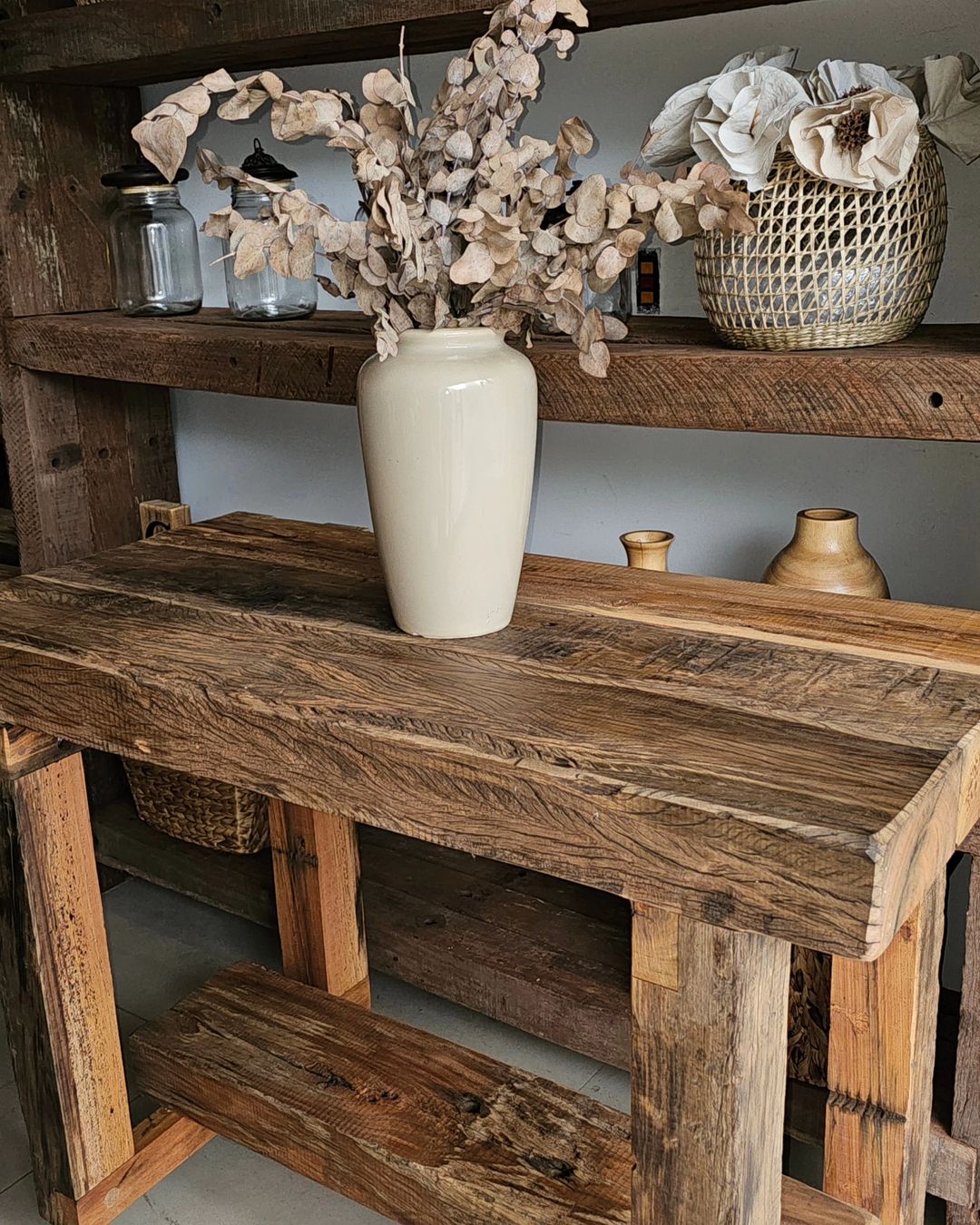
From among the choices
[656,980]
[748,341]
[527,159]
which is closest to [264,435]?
[748,341]

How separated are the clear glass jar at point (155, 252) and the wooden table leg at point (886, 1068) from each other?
1411 mm

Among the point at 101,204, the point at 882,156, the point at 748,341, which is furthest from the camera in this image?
the point at 101,204

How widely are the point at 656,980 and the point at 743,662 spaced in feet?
1.03

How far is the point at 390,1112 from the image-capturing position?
129cm

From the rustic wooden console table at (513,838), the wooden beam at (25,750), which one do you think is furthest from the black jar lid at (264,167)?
the wooden beam at (25,750)

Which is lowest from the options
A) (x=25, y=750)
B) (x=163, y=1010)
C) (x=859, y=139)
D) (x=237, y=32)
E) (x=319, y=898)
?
(x=163, y=1010)

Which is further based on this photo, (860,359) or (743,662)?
(860,359)

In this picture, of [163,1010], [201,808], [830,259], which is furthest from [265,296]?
[163,1010]

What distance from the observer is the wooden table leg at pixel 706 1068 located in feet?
2.84

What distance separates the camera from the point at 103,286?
2102mm

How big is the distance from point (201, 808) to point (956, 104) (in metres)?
1.48

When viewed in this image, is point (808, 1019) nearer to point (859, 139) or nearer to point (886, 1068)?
point (886, 1068)

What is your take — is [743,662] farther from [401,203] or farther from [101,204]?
[101,204]

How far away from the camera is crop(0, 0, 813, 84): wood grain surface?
4.71 feet
